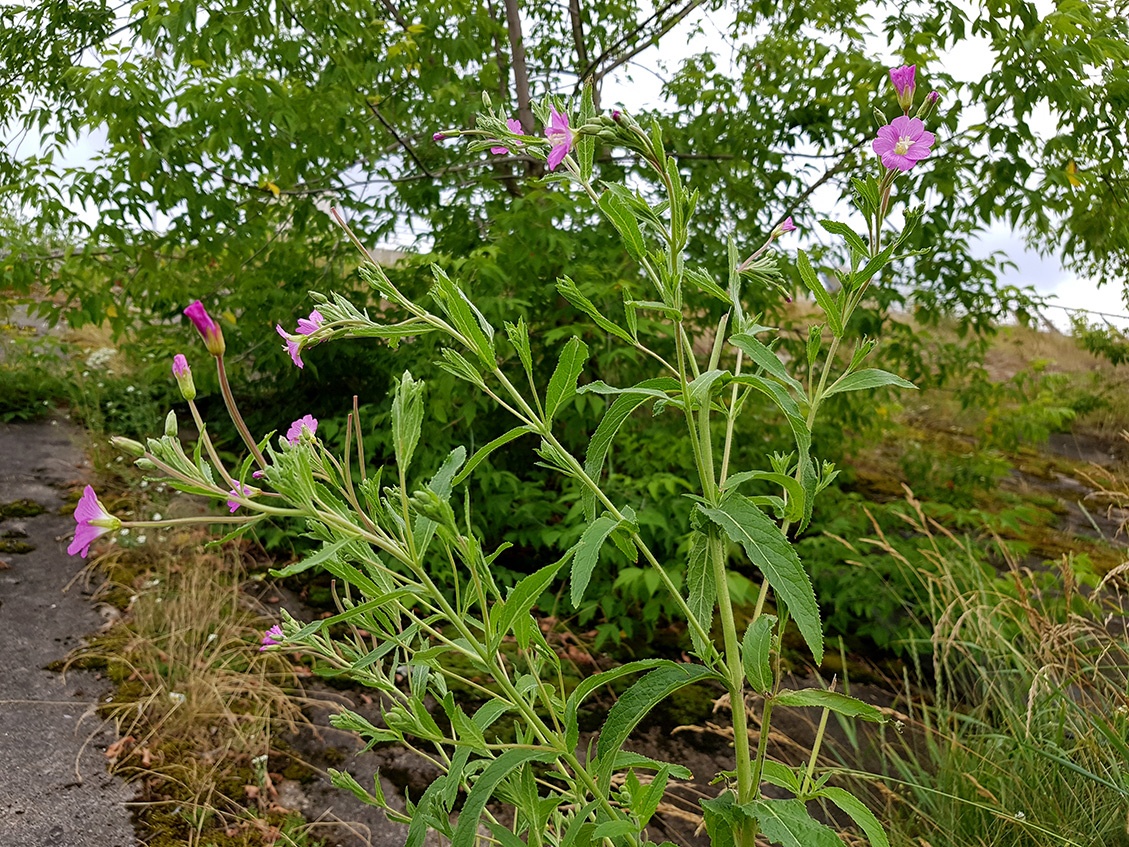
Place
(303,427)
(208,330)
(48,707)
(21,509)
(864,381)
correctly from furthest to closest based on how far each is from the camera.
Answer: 1. (21,509)
2. (48,707)
3. (864,381)
4. (303,427)
5. (208,330)

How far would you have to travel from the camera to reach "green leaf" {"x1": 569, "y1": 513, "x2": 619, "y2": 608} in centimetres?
74

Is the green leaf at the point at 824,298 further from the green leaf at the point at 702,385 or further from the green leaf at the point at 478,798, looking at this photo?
the green leaf at the point at 478,798

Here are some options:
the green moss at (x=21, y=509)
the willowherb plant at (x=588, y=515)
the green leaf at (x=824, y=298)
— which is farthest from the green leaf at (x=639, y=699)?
the green moss at (x=21, y=509)

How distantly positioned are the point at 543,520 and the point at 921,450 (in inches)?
107

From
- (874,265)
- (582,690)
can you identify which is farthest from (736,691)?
(874,265)

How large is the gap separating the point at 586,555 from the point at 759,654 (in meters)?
0.26

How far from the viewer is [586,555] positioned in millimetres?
754

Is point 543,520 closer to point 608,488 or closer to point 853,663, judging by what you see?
point 608,488

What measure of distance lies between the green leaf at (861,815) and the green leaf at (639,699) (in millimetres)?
204

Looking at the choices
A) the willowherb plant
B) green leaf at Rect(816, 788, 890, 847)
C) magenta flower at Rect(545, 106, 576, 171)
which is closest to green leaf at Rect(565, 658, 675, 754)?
the willowherb plant

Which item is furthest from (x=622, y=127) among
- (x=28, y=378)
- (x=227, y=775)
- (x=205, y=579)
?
(x=28, y=378)

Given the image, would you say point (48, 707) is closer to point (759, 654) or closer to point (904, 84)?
point (759, 654)

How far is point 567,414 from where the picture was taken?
302 cm

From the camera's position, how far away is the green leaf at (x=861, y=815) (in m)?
0.86
